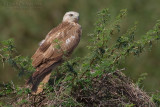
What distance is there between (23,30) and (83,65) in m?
7.66

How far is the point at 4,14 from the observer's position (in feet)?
41.2

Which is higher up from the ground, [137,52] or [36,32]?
[36,32]

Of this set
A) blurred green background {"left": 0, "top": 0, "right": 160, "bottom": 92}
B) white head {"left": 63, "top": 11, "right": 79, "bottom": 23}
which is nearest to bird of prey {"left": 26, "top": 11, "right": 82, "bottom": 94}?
white head {"left": 63, "top": 11, "right": 79, "bottom": 23}

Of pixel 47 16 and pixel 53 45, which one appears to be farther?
pixel 47 16

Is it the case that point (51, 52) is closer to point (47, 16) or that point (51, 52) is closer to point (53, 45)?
point (53, 45)

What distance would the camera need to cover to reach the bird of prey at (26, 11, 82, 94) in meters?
5.81

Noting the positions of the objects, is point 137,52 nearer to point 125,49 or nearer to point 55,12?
point 125,49

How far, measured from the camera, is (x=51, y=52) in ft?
20.8

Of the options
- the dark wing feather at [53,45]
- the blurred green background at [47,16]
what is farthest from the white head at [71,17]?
the blurred green background at [47,16]

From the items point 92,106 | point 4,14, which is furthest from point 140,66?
point 92,106

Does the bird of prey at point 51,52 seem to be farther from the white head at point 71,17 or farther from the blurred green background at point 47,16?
the blurred green background at point 47,16

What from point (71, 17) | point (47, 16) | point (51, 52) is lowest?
point (51, 52)

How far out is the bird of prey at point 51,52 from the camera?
19.1ft

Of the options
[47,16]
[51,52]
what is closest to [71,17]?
[51,52]
